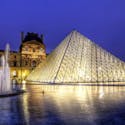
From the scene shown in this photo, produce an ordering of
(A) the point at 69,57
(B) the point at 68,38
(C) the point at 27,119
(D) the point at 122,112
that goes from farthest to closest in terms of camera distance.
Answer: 1. (B) the point at 68,38
2. (A) the point at 69,57
3. (D) the point at 122,112
4. (C) the point at 27,119

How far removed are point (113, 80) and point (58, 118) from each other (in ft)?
99.7

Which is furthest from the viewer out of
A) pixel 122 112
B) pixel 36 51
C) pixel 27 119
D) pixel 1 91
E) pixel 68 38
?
pixel 36 51

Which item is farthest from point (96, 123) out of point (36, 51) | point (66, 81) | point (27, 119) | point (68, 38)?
point (36, 51)

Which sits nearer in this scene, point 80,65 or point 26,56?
point 80,65

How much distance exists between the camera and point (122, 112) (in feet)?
34.4

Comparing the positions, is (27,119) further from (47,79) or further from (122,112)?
(47,79)

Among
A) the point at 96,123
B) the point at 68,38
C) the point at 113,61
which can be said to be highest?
the point at 68,38

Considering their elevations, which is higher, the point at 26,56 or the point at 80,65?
the point at 26,56

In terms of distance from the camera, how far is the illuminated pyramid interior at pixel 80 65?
38.2 m

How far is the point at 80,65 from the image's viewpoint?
130 ft

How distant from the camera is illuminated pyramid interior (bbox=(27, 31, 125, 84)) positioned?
38.2 meters

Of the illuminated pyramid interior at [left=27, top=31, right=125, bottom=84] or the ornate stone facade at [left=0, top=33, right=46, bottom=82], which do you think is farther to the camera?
the ornate stone facade at [left=0, top=33, right=46, bottom=82]

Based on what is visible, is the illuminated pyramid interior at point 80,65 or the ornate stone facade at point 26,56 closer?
the illuminated pyramid interior at point 80,65

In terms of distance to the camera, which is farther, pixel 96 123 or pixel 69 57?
pixel 69 57
